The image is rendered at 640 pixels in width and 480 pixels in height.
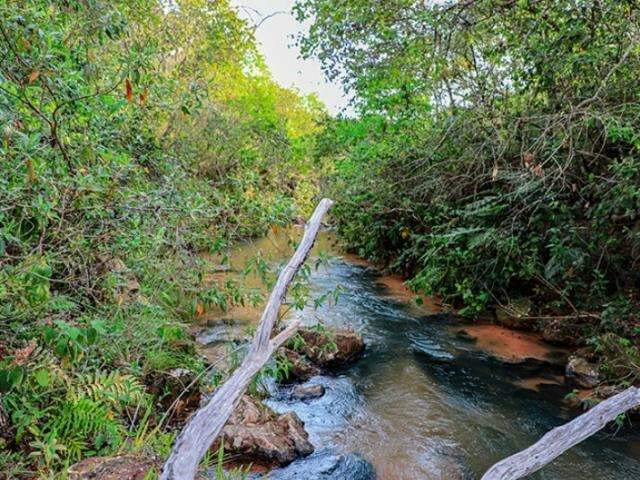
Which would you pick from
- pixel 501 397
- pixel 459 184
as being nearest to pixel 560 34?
pixel 459 184

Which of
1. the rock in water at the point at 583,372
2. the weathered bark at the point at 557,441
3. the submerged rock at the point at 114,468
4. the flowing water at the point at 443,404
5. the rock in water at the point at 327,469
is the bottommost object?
A: the rock in water at the point at 327,469

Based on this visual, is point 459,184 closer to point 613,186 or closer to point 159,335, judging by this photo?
point 613,186

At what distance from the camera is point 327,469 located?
3639 mm

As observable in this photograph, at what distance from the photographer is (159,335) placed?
12.4 feet

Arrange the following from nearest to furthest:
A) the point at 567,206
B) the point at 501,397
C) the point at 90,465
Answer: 1. the point at 90,465
2. the point at 501,397
3. the point at 567,206

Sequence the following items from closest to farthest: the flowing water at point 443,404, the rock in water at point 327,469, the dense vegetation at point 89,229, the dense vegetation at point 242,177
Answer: the dense vegetation at point 89,229
the dense vegetation at point 242,177
the rock in water at point 327,469
the flowing water at point 443,404

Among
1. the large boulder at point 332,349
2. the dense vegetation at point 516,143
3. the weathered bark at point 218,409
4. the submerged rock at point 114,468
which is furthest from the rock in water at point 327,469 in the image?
the dense vegetation at point 516,143

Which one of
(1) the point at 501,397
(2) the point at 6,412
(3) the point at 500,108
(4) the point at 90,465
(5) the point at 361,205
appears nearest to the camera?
(4) the point at 90,465

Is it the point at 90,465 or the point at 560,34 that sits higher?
the point at 560,34

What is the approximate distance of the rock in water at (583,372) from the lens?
5180 millimetres

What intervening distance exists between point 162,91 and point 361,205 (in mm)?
6982

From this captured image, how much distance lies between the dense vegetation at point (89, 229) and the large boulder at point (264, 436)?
0.62 meters

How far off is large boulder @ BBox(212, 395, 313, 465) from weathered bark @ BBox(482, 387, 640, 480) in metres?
2.34

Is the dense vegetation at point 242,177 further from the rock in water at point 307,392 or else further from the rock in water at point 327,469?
the rock in water at point 307,392
